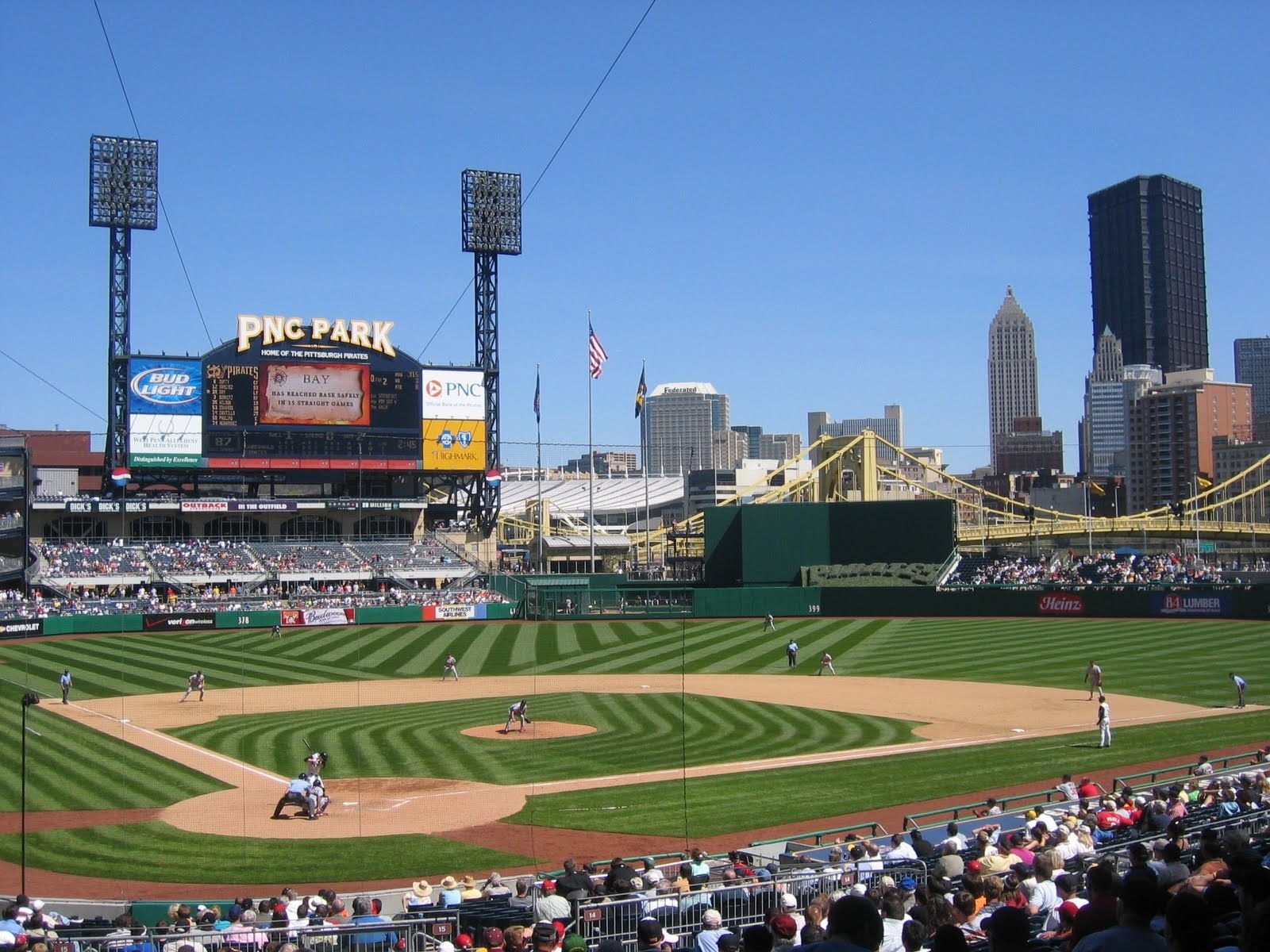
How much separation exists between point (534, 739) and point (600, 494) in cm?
13125

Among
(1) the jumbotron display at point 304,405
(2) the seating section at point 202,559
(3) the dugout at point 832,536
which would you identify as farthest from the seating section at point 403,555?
(3) the dugout at point 832,536

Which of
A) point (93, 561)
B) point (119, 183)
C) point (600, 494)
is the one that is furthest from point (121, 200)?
point (600, 494)

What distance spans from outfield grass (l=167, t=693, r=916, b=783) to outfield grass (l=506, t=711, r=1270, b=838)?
1.56m

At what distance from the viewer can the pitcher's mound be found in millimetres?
29719

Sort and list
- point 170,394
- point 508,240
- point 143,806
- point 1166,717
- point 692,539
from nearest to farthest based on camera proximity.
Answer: point 143,806, point 1166,717, point 170,394, point 508,240, point 692,539

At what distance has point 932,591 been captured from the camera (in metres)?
61.1

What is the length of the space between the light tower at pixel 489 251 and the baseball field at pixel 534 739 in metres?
25.7

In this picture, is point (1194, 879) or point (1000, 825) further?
point (1000, 825)

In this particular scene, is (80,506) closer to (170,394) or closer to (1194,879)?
(170,394)

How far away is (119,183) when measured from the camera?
2746 inches

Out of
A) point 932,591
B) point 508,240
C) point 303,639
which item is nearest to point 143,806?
point 303,639

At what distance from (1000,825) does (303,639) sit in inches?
1631

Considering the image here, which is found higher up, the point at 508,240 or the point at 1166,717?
the point at 508,240

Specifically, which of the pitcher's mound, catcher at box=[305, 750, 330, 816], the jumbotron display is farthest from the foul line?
the jumbotron display
